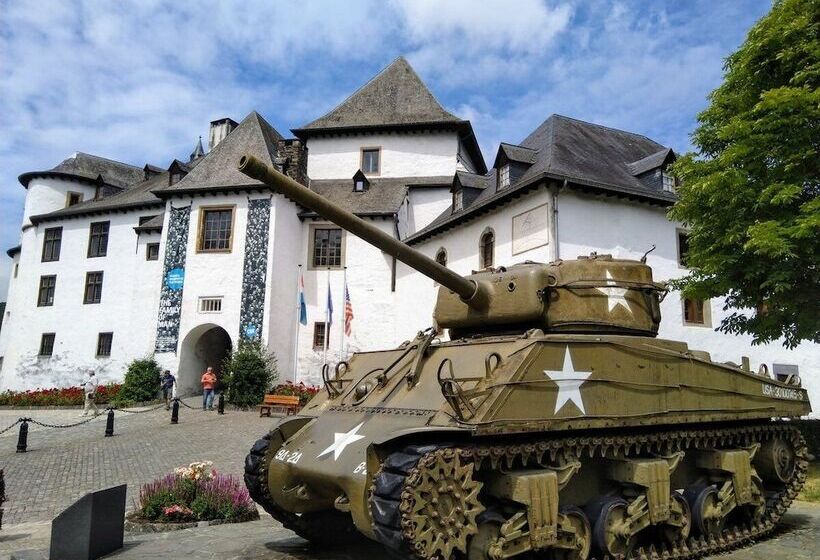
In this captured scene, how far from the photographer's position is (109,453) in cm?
1441

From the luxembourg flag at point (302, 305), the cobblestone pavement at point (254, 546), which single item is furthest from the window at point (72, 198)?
the cobblestone pavement at point (254, 546)

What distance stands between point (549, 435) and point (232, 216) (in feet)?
74.0

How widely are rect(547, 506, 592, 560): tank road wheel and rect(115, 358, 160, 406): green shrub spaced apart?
2271 cm

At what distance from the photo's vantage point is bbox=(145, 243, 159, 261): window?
30156 millimetres

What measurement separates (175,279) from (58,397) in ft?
22.0

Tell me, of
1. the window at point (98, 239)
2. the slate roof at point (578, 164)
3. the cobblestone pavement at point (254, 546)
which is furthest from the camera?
the window at point (98, 239)

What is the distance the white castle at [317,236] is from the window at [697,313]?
53 millimetres

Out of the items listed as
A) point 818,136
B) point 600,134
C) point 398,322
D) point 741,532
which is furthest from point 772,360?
point 741,532

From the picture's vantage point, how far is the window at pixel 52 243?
3350 centimetres

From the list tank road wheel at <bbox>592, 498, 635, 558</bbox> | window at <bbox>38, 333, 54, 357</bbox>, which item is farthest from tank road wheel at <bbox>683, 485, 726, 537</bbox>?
window at <bbox>38, 333, 54, 357</bbox>

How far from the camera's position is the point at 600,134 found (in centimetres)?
2438

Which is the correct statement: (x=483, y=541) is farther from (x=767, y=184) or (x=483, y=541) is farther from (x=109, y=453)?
(x=109, y=453)

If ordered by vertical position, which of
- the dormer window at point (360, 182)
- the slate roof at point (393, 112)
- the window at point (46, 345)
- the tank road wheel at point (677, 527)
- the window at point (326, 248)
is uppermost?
the slate roof at point (393, 112)

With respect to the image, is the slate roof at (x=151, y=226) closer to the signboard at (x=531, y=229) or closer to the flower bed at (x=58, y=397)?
the flower bed at (x=58, y=397)
